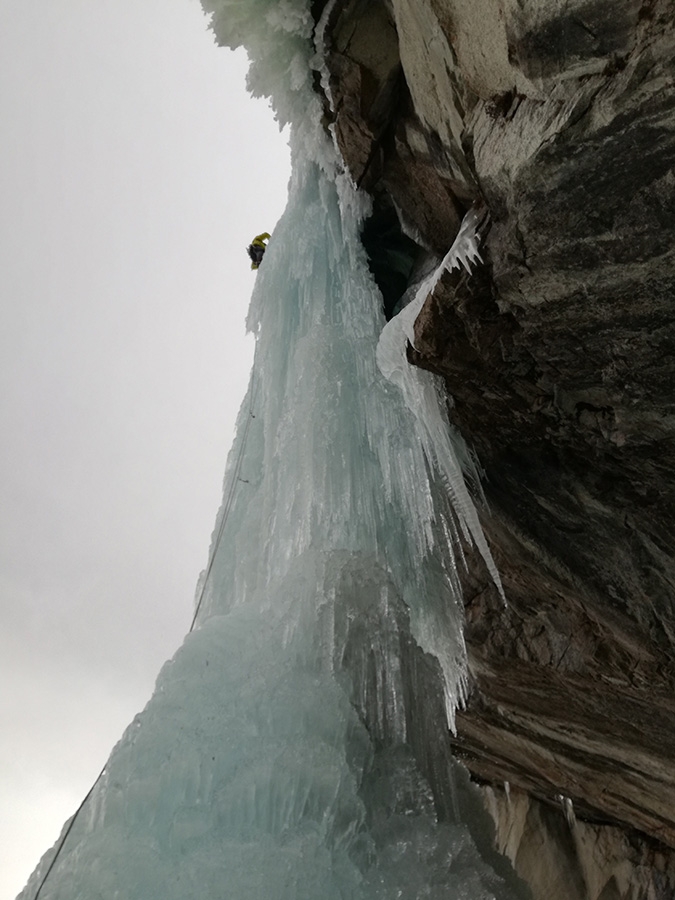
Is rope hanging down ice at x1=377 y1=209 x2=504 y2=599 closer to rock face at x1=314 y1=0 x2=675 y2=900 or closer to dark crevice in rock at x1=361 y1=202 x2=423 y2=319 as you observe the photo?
rock face at x1=314 y1=0 x2=675 y2=900

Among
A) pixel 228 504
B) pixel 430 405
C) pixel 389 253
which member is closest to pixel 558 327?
pixel 430 405

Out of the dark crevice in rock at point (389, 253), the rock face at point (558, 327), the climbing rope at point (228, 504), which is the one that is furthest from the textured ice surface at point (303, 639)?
the rock face at point (558, 327)

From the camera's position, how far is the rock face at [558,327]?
2.08 meters

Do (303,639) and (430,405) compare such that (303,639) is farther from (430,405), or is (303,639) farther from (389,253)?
(389,253)

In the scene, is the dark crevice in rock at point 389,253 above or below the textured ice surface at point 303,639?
above

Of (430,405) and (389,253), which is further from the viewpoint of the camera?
(389,253)

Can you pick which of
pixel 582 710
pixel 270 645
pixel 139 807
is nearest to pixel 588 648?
pixel 582 710

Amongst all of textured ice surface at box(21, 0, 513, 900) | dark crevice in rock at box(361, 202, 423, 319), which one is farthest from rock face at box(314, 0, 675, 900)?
textured ice surface at box(21, 0, 513, 900)

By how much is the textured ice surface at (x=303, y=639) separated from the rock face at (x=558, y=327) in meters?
0.43

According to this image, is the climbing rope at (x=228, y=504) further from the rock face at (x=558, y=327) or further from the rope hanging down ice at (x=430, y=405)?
the rope hanging down ice at (x=430, y=405)

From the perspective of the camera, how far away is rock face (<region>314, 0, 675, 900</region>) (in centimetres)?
208

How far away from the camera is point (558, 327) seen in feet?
8.96

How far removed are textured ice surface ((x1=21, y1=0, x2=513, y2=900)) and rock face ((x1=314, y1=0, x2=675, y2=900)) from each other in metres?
0.43

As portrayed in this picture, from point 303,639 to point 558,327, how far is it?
94.1 inches
